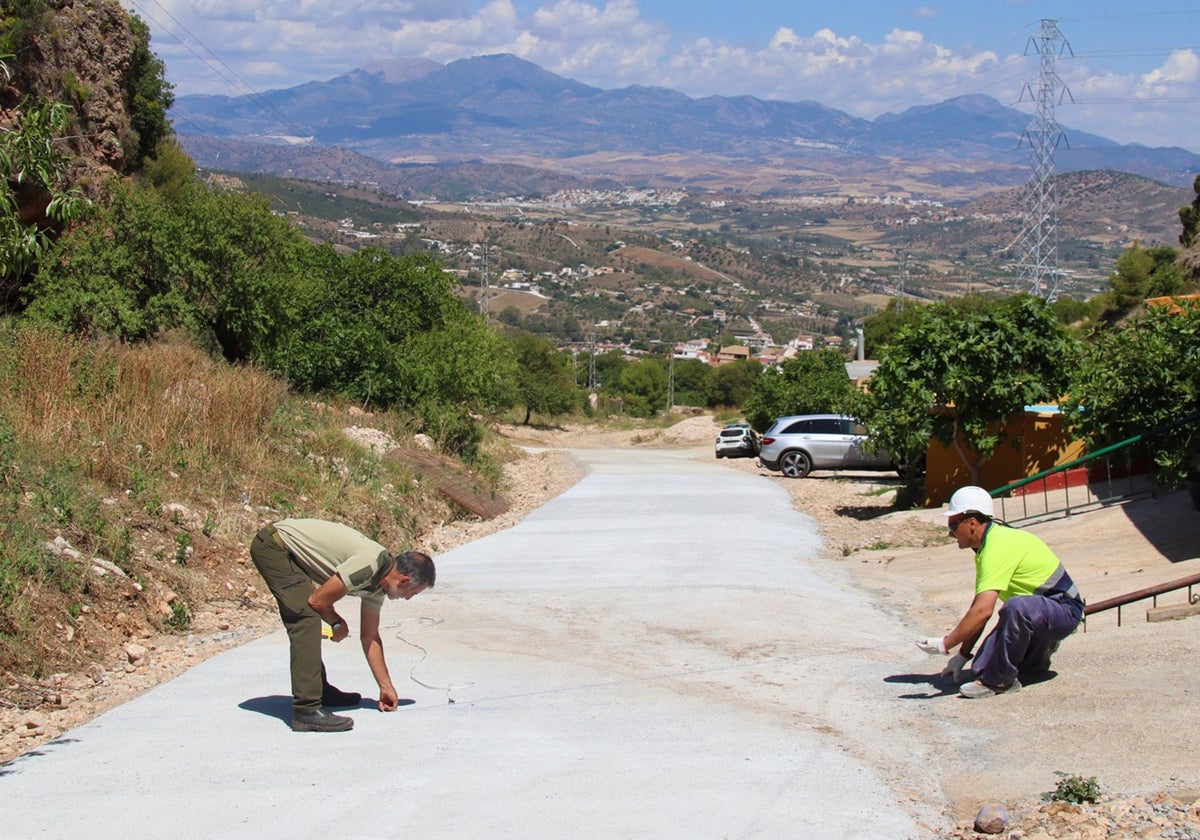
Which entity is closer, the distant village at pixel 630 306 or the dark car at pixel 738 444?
the dark car at pixel 738 444

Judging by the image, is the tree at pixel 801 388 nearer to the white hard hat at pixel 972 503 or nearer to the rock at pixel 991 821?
the white hard hat at pixel 972 503

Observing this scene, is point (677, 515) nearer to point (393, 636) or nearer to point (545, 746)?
point (393, 636)

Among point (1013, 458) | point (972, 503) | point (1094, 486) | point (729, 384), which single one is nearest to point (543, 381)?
point (729, 384)

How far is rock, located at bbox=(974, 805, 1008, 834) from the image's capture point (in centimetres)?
530

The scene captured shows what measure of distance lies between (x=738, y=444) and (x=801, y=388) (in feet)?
10.4

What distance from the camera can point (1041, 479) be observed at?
17.3 metres

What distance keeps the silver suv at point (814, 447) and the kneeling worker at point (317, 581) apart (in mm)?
24444

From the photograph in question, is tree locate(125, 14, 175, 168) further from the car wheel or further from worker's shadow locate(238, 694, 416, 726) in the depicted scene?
worker's shadow locate(238, 694, 416, 726)

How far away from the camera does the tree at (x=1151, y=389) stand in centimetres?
1498

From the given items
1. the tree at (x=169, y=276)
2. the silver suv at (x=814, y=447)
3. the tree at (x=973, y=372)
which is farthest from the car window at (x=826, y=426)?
the tree at (x=169, y=276)

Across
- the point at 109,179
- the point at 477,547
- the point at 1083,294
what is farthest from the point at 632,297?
the point at 477,547

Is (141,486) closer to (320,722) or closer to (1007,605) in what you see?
(320,722)

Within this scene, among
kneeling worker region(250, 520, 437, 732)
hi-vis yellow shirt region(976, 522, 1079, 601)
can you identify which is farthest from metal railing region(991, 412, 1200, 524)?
kneeling worker region(250, 520, 437, 732)

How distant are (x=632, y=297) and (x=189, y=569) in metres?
172
